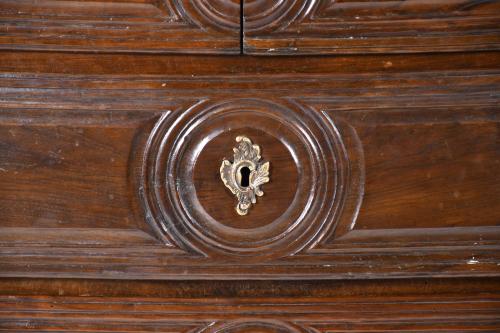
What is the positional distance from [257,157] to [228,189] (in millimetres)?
47

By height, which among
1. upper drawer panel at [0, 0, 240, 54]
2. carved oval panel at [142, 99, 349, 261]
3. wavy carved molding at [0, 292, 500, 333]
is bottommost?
wavy carved molding at [0, 292, 500, 333]

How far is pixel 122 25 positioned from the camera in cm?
62

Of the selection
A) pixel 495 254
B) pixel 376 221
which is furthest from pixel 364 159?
pixel 495 254

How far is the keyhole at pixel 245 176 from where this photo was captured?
641 millimetres

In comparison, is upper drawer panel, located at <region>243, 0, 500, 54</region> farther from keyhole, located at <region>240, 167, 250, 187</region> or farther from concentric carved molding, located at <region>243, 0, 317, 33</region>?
keyhole, located at <region>240, 167, 250, 187</region>

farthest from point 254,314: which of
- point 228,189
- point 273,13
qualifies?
point 273,13

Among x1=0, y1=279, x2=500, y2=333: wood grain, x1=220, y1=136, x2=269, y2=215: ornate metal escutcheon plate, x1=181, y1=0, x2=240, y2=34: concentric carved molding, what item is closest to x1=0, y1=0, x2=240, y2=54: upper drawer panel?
x1=181, y1=0, x2=240, y2=34: concentric carved molding

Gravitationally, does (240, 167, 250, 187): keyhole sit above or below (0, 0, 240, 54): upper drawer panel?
below

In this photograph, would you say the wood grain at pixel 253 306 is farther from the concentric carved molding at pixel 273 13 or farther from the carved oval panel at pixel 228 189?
the concentric carved molding at pixel 273 13

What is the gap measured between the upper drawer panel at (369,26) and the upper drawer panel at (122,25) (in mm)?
32

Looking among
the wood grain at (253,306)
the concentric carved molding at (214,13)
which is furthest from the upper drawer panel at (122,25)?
the wood grain at (253,306)

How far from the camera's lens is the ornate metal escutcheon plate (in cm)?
63

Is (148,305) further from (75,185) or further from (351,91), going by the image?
(351,91)

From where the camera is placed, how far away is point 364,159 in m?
0.64
